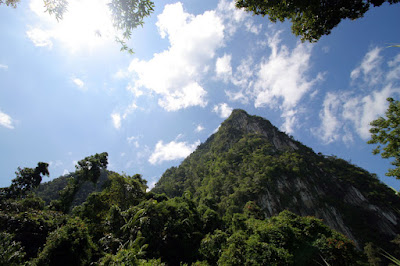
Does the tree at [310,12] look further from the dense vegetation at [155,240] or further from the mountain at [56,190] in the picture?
the mountain at [56,190]

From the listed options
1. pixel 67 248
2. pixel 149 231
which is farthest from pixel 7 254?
pixel 149 231

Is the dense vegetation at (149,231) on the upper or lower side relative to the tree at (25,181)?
lower

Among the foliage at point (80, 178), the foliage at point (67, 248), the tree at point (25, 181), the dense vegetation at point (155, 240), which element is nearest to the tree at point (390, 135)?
the dense vegetation at point (155, 240)

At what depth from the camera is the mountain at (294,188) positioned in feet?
141

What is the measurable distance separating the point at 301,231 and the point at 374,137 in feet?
31.9

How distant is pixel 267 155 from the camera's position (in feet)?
191

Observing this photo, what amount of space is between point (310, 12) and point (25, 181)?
36.8 metres

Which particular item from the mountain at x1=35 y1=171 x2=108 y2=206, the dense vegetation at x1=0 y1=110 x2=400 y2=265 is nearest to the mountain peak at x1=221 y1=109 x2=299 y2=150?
the dense vegetation at x1=0 y1=110 x2=400 y2=265

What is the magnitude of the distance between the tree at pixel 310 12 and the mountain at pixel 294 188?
2615 cm

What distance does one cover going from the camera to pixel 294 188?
159 feet

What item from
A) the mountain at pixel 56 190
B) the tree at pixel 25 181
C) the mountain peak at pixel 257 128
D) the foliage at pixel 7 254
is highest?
the mountain peak at pixel 257 128

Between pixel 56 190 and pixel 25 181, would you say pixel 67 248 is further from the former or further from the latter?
pixel 56 190

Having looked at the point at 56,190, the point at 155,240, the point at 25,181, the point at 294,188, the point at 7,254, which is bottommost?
the point at 7,254

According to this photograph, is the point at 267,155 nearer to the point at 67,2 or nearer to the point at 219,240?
the point at 219,240
